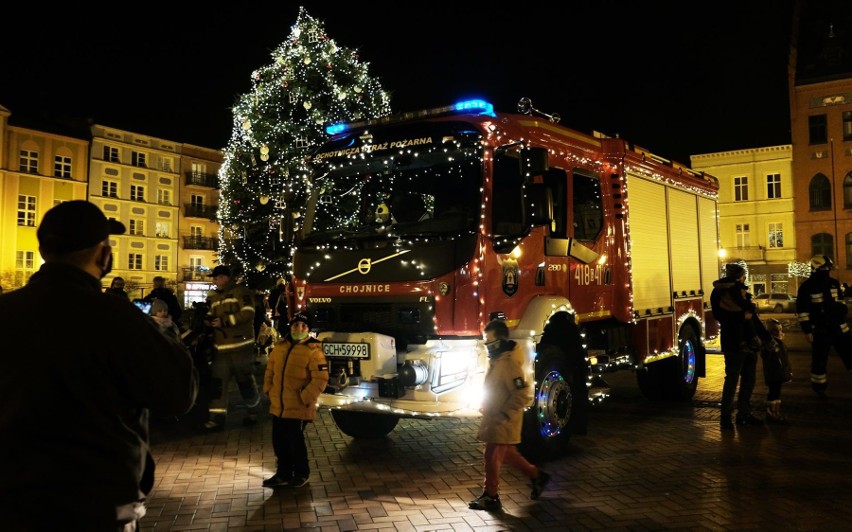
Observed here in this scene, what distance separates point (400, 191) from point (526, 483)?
3264mm

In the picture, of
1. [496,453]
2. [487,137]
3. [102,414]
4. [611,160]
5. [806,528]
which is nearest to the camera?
[102,414]

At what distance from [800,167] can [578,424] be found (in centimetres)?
4727

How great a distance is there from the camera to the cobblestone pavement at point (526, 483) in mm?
A: 5141

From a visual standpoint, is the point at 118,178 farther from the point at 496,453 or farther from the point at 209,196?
the point at 496,453

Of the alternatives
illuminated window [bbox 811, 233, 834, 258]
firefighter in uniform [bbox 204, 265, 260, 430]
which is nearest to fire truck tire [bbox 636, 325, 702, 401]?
firefighter in uniform [bbox 204, 265, 260, 430]

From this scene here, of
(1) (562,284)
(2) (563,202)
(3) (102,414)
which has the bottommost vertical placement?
(3) (102,414)

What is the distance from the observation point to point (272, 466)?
685cm

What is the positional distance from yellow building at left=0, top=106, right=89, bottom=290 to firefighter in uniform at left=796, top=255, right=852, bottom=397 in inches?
1832

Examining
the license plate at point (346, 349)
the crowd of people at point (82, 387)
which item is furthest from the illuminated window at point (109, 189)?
the crowd of people at point (82, 387)

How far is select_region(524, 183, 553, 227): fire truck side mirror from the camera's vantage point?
664 cm

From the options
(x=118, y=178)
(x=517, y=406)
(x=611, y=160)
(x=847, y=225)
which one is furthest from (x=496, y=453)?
(x=118, y=178)

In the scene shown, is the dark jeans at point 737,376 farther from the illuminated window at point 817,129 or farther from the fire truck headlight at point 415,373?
the illuminated window at point 817,129

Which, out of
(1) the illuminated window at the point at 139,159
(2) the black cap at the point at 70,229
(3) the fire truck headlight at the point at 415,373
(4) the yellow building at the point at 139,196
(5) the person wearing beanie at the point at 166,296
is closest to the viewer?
(2) the black cap at the point at 70,229

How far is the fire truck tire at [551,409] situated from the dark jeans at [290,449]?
6.98 ft
